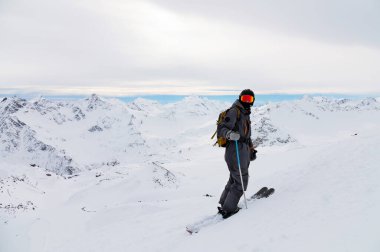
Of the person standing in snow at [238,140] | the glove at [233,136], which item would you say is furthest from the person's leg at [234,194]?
the glove at [233,136]

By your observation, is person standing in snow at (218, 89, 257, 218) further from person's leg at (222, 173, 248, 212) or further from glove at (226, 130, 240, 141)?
glove at (226, 130, 240, 141)

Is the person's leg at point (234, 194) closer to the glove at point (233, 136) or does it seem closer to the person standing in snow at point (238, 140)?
the person standing in snow at point (238, 140)

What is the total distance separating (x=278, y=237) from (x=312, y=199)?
211cm

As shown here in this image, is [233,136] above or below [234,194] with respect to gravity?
above

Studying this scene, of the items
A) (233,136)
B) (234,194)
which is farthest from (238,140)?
(234,194)

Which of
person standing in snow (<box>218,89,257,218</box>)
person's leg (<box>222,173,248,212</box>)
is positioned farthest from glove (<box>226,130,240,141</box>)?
person's leg (<box>222,173,248,212</box>)

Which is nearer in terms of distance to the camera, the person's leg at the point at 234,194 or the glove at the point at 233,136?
the glove at the point at 233,136

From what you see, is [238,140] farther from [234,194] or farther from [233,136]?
[234,194]

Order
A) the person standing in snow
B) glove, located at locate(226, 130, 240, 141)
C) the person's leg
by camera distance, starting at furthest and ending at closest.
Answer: the person's leg → the person standing in snow → glove, located at locate(226, 130, 240, 141)

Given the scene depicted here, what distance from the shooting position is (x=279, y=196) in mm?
10867

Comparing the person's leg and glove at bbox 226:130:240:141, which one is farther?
the person's leg

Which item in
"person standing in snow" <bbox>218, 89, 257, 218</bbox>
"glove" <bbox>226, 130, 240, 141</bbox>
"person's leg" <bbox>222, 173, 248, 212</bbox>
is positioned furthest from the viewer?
"person's leg" <bbox>222, 173, 248, 212</bbox>

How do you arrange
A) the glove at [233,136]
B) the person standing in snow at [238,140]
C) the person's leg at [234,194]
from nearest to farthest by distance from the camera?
1. the glove at [233,136]
2. the person standing in snow at [238,140]
3. the person's leg at [234,194]

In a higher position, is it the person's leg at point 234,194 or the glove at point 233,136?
the glove at point 233,136
